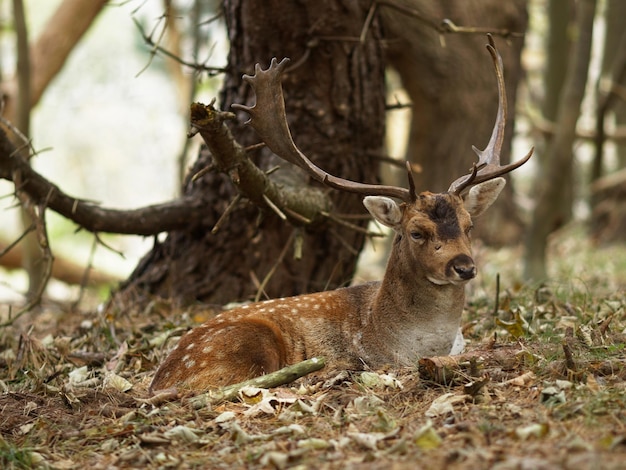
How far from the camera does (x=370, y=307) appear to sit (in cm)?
655

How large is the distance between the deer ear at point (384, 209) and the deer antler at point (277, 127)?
53 mm

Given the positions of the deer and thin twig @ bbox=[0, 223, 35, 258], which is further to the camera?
thin twig @ bbox=[0, 223, 35, 258]

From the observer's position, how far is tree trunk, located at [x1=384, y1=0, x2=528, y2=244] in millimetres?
11633

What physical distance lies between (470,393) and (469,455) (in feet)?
3.35

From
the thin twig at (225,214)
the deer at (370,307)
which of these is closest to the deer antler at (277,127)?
the deer at (370,307)

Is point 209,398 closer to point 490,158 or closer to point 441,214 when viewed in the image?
point 441,214

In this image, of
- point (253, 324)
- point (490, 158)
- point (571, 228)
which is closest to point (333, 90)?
point (490, 158)

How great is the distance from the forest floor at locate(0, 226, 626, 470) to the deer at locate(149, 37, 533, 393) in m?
0.39

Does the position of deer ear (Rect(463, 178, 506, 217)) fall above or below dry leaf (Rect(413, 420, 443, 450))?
above

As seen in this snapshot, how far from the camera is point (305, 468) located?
12.8 ft

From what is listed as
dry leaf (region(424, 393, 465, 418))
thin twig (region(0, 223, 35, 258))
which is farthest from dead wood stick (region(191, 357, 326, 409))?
thin twig (region(0, 223, 35, 258))

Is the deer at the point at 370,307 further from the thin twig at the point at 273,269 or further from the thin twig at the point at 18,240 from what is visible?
the thin twig at the point at 18,240

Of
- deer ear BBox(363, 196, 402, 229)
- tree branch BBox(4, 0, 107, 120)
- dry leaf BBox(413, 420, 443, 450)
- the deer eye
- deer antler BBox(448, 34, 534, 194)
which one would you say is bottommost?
dry leaf BBox(413, 420, 443, 450)

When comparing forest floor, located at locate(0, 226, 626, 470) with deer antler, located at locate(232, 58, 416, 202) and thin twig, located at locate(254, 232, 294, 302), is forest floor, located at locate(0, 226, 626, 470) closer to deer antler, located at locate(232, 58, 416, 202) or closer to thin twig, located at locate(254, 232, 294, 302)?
thin twig, located at locate(254, 232, 294, 302)
